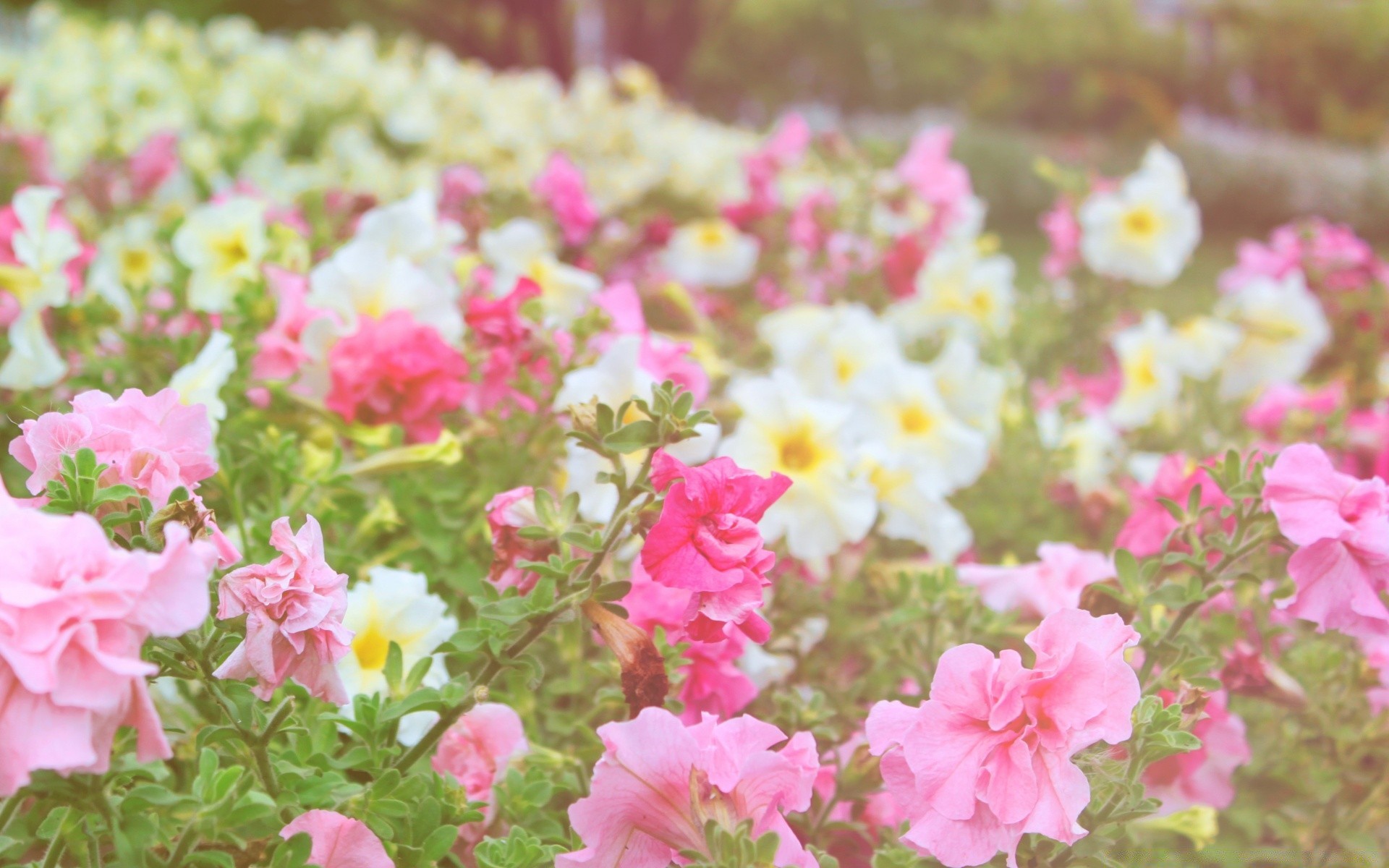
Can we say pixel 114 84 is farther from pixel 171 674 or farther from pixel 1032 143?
pixel 1032 143

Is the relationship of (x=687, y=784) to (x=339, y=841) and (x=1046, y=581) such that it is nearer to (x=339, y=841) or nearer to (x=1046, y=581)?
(x=339, y=841)

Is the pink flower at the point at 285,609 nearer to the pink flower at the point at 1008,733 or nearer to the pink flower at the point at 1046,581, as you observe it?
the pink flower at the point at 1008,733

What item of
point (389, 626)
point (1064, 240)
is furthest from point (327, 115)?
point (389, 626)

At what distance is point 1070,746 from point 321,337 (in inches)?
29.8

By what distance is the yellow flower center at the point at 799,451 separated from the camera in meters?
1.12

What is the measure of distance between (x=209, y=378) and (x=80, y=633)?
450 mm

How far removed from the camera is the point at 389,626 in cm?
90

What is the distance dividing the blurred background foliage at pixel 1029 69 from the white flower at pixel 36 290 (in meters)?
9.08

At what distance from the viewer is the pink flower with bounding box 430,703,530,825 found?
855 millimetres

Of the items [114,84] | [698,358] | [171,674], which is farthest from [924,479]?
[114,84]

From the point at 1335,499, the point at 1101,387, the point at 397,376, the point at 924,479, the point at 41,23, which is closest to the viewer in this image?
the point at 1335,499

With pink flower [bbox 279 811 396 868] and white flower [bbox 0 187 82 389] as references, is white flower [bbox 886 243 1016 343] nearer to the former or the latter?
white flower [bbox 0 187 82 389]

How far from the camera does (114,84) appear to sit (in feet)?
9.05

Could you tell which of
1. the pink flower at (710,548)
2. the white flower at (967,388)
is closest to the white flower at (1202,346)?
the white flower at (967,388)
